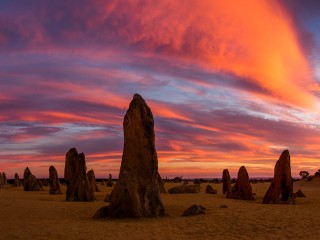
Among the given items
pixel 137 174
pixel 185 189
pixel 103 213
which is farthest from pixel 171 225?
pixel 185 189

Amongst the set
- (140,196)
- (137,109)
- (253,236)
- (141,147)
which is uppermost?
(137,109)

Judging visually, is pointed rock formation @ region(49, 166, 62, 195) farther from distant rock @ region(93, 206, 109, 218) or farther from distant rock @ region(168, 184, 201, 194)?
distant rock @ region(93, 206, 109, 218)

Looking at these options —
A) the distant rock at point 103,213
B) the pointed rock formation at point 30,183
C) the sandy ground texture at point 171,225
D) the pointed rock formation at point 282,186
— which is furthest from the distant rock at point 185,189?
the distant rock at point 103,213

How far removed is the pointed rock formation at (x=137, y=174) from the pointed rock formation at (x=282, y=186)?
1062cm

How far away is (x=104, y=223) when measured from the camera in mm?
19344

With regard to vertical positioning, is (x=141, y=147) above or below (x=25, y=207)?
above

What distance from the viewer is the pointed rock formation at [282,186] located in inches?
1143

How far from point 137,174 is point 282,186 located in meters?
12.6

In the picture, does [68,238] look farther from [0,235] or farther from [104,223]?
[104,223]

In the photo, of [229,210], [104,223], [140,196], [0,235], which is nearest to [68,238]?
[0,235]

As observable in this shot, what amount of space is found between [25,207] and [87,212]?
15.1ft

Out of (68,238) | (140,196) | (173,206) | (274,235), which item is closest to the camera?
(68,238)

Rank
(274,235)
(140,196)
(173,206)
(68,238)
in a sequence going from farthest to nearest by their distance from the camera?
(173,206), (140,196), (274,235), (68,238)

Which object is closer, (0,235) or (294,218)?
(0,235)
